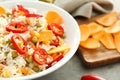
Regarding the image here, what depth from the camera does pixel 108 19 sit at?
1921mm

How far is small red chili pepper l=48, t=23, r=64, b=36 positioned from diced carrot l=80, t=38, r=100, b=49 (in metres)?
0.14

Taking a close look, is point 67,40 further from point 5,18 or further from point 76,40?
point 5,18

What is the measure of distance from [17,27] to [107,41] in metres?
0.51

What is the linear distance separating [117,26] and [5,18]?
66 centimetres

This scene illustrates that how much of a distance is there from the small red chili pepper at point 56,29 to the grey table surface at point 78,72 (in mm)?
182

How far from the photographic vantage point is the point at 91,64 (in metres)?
1.63

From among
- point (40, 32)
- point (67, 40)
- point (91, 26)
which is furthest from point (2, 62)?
point (91, 26)

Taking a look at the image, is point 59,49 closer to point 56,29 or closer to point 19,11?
point 56,29

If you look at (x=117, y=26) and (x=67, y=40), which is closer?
(x=67, y=40)

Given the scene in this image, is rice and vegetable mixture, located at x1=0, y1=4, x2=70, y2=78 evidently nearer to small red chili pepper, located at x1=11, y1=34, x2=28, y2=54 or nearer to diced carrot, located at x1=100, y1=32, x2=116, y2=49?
small red chili pepper, located at x1=11, y1=34, x2=28, y2=54

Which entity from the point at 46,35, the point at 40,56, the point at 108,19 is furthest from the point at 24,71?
the point at 108,19

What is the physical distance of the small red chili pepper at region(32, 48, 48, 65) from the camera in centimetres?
143

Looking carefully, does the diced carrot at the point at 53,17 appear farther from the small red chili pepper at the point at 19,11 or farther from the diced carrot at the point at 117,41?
the diced carrot at the point at 117,41

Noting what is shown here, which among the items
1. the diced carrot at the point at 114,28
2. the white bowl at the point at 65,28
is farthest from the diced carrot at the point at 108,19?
the white bowl at the point at 65,28
